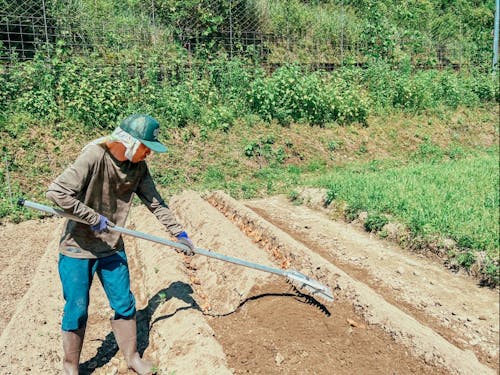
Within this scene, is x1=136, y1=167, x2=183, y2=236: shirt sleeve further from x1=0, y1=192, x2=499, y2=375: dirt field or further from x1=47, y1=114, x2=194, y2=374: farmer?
x1=0, y1=192, x2=499, y2=375: dirt field

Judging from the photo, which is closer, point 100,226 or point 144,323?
point 100,226

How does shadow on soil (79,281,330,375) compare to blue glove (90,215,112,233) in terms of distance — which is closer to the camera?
blue glove (90,215,112,233)

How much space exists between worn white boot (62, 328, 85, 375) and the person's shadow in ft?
0.97

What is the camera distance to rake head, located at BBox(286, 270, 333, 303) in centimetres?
432

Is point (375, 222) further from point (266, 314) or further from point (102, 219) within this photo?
point (102, 219)

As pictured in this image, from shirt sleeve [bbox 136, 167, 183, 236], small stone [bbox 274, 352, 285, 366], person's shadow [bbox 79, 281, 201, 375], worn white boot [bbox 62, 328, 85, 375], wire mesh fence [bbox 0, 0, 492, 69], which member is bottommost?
person's shadow [bbox 79, 281, 201, 375]

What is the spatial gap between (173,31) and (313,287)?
886cm

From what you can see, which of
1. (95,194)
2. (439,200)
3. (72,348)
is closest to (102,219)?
(95,194)

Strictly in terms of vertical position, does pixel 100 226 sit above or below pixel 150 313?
above

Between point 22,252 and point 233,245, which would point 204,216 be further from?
point 22,252

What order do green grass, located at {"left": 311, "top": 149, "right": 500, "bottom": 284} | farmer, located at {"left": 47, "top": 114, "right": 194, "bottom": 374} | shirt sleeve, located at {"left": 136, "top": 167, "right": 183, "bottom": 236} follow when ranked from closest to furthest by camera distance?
farmer, located at {"left": 47, "top": 114, "right": 194, "bottom": 374} → shirt sleeve, located at {"left": 136, "top": 167, "right": 183, "bottom": 236} → green grass, located at {"left": 311, "top": 149, "right": 500, "bottom": 284}

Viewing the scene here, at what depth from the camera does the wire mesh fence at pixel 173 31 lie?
10.2 metres

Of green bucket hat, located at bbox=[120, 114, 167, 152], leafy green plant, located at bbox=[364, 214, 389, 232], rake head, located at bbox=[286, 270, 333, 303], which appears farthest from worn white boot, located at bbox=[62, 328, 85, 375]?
leafy green plant, located at bbox=[364, 214, 389, 232]

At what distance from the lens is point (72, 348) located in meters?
3.53
